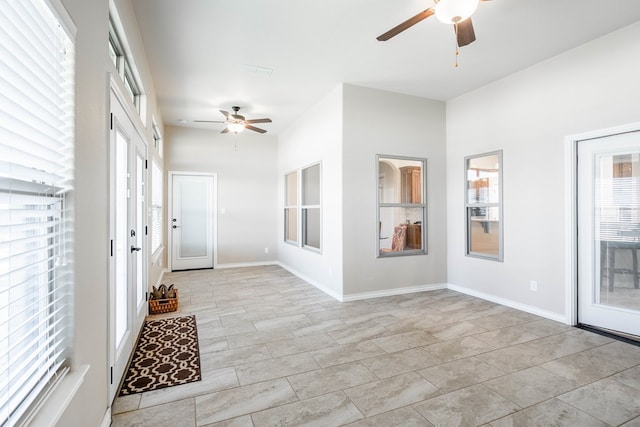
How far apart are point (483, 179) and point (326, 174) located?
7.49 ft

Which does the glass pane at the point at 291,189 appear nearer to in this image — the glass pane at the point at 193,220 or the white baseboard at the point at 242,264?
the white baseboard at the point at 242,264

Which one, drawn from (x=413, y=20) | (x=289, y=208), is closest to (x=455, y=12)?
(x=413, y=20)

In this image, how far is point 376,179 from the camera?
4.69 metres

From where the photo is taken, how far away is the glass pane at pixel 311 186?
5.77 m

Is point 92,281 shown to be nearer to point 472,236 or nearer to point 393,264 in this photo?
point 393,264

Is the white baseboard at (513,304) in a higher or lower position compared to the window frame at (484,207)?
lower

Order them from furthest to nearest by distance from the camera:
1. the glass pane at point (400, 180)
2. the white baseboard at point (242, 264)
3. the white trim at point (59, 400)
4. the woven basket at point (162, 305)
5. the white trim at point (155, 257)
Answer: the white baseboard at point (242, 264)
the glass pane at point (400, 180)
the white trim at point (155, 257)
the woven basket at point (162, 305)
the white trim at point (59, 400)

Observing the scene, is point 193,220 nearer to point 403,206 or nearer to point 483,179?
point 403,206

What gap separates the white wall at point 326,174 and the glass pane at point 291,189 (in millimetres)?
460

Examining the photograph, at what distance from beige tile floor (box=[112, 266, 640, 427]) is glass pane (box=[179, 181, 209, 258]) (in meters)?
2.90

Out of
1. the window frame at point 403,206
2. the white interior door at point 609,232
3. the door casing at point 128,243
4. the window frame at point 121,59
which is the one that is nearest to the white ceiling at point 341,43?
the window frame at point 121,59

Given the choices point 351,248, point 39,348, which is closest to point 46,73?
point 39,348

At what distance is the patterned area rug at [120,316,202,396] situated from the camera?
94.0 inches

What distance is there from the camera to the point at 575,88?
11.5ft
